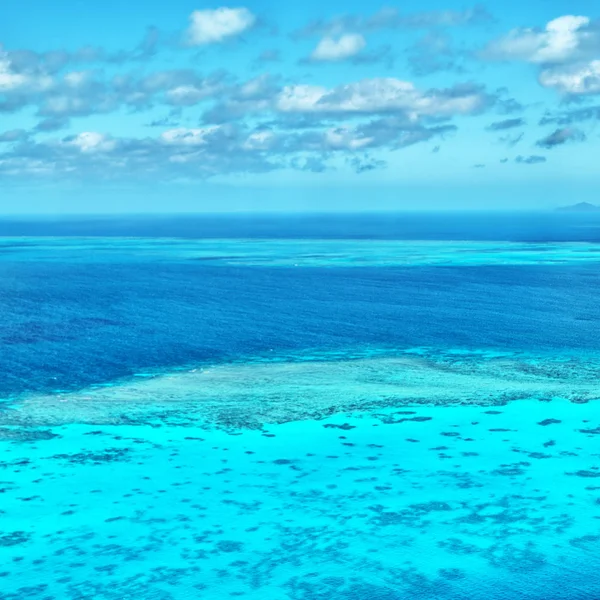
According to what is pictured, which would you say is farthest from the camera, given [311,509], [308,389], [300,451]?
A: [308,389]

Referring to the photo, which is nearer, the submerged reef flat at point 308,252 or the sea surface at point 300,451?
the sea surface at point 300,451

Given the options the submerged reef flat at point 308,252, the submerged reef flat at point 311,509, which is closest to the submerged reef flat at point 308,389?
the submerged reef flat at point 311,509

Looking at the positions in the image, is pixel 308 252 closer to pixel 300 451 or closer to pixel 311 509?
pixel 300 451

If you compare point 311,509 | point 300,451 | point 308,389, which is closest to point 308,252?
point 308,389

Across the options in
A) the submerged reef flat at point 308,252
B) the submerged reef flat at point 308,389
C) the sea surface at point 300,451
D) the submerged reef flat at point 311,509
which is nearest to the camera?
the submerged reef flat at point 311,509

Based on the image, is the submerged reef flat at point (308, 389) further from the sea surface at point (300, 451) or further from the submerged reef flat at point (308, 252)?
the submerged reef flat at point (308, 252)

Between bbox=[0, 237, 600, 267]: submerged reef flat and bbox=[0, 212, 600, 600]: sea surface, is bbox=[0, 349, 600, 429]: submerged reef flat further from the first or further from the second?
bbox=[0, 237, 600, 267]: submerged reef flat
